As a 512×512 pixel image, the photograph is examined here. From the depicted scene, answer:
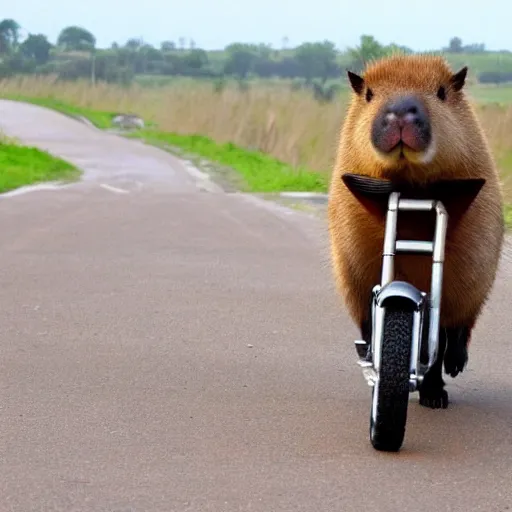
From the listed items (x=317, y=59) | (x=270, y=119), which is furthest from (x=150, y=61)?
(x=270, y=119)

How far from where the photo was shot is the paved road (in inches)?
199

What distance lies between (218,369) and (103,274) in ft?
11.5

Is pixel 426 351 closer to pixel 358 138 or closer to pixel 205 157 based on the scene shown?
pixel 358 138

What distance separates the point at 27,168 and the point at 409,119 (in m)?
18.3

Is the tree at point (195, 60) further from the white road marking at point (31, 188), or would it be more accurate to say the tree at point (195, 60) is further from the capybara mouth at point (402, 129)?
the capybara mouth at point (402, 129)

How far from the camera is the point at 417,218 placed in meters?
5.71

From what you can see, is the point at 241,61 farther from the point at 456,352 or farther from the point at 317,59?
the point at 456,352

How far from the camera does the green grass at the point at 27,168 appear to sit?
20.8 metres

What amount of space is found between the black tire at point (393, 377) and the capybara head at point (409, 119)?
23.3 inches

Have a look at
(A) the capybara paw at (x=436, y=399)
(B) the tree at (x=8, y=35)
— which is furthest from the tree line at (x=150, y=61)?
(A) the capybara paw at (x=436, y=399)

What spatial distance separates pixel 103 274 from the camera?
10.6m

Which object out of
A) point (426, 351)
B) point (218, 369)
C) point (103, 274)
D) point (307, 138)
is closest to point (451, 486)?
point (426, 351)

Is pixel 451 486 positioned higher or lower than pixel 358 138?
lower

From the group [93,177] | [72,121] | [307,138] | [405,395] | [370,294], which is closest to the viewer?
[405,395]
